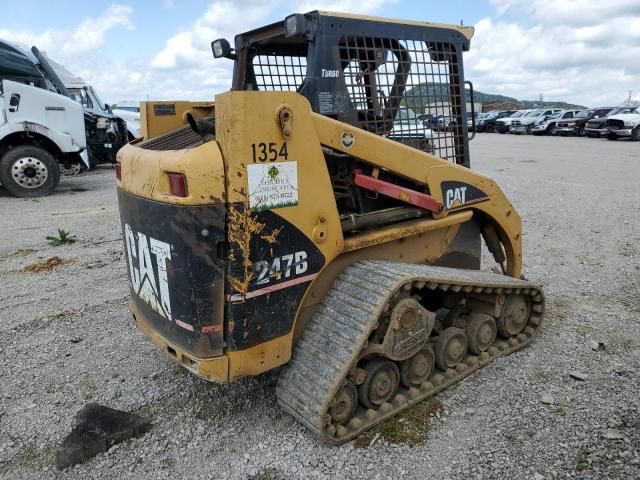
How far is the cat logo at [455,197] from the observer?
11.8 ft

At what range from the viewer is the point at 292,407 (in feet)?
9.58

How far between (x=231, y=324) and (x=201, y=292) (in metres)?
0.22

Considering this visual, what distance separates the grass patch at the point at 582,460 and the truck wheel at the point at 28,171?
10.3 meters

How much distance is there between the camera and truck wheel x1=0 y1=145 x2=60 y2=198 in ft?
33.2

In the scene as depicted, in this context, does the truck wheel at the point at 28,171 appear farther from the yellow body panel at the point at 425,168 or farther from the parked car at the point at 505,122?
the parked car at the point at 505,122

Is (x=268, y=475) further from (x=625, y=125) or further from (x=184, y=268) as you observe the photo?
(x=625, y=125)

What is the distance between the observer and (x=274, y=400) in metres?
3.37

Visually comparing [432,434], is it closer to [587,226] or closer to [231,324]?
[231,324]

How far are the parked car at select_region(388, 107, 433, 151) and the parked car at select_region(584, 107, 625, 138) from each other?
79.8 feet

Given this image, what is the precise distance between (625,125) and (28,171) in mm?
22906

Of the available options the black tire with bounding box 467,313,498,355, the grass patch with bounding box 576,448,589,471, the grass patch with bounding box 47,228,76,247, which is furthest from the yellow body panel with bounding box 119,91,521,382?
the grass patch with bounding box 47,228,76,247

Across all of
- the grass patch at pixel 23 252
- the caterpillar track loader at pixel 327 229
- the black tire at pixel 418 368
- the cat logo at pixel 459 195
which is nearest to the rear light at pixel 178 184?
the caterpillar track loader at pixel 327 229

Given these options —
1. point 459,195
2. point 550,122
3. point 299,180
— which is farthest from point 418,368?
point 550,122

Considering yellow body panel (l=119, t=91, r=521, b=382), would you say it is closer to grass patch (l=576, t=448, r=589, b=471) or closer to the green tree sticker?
the green tree sticker
